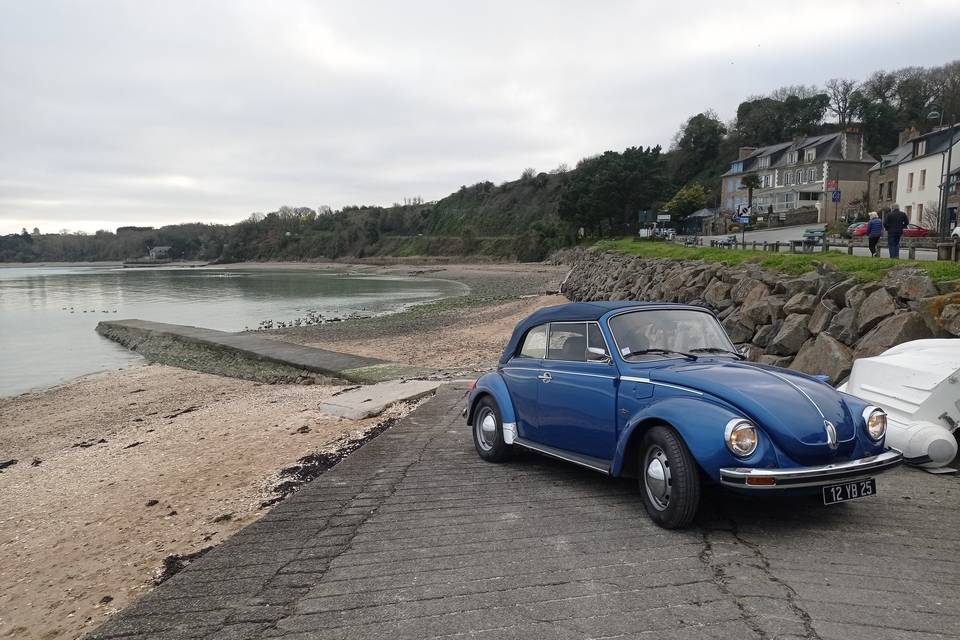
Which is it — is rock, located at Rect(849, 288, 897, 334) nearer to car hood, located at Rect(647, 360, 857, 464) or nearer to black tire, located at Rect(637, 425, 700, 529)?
car hood, located at Rect(647, 360, 857, 464)

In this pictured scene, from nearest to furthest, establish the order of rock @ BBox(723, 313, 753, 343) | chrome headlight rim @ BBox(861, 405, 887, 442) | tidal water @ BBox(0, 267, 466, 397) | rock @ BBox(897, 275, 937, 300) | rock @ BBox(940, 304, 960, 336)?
1. chrome headlight rim @ BBox(861, 405, 887, 442)
2. rock @ BBox(940, 304, 960, 336)
3. rock @ BBox(897, 275, 937, 300)
4. rock @ BBox(723, 313, 753, 343)
5. tidal water @ BBox(0, 267, 466, 397)

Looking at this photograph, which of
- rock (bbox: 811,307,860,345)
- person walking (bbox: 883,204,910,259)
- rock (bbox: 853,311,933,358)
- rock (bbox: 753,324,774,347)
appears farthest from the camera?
person walking (bbox: 883,204,910,259)

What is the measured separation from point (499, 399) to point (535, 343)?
0.66 metres

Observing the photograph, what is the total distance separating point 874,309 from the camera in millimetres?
8047

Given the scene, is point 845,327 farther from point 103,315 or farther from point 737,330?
point 103,315

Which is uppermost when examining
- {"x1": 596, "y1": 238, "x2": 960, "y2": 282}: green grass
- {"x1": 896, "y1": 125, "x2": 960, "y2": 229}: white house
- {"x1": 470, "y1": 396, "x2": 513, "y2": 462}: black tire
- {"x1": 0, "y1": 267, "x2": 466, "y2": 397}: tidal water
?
{"x1": 896, "y1": 125, "x2": 960, "y2": 229}: white house

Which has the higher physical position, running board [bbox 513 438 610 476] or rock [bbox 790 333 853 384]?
rock [bbox 790 333 853 384]

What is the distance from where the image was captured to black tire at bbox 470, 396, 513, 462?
6.08 meters

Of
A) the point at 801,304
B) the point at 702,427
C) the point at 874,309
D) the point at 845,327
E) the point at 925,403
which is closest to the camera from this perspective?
the point at 702,427

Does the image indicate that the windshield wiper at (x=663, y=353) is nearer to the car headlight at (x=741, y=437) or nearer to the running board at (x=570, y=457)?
the running board at (x=570, y=457)

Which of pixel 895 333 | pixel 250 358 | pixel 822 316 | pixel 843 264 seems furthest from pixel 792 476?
pixel 250 358

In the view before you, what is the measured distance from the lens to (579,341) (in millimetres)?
5383

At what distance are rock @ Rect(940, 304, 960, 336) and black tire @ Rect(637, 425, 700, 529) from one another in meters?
4.73

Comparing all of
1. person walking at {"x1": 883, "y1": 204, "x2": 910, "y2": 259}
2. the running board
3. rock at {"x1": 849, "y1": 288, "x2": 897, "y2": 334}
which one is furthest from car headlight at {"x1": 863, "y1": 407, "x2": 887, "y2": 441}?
person walking at {"x1": 883, "y1": 204, "x2": 910, "y2": 259}
